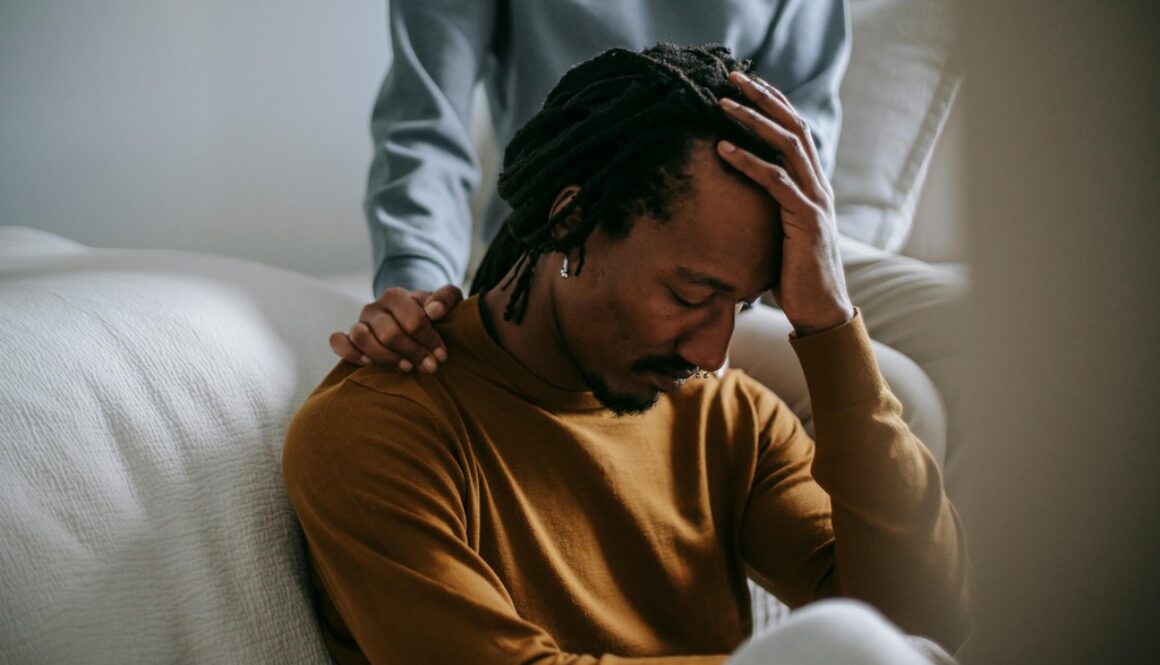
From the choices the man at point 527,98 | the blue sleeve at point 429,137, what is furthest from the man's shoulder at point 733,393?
the blue sleeve at point 429,137

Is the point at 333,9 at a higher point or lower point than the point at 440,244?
higher

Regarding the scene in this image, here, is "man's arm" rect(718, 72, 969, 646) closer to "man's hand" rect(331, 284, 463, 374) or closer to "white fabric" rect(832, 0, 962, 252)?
"man's hand" rect(331, 284, 463, 374)

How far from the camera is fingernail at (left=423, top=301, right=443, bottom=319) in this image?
0.87 metres

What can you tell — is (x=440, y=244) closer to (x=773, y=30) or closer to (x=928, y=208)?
(x=773, y=30)

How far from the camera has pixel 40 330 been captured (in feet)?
2.58

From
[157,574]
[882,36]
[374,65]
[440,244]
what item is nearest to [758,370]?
[440,244]

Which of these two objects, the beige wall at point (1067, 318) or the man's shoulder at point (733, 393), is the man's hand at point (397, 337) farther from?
the beige wall at point (1067, 318)

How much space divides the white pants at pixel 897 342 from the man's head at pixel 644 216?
215 millimetres

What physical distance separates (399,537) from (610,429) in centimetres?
25

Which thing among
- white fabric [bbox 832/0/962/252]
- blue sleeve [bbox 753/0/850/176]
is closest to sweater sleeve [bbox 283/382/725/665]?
blue sleeve [bbox 753/0/850/176]

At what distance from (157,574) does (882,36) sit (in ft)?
4.69

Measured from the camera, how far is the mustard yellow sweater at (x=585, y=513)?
2.30 ft

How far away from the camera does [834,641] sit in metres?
0.37

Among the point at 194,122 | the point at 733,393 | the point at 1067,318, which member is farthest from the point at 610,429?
the point at 194,122
